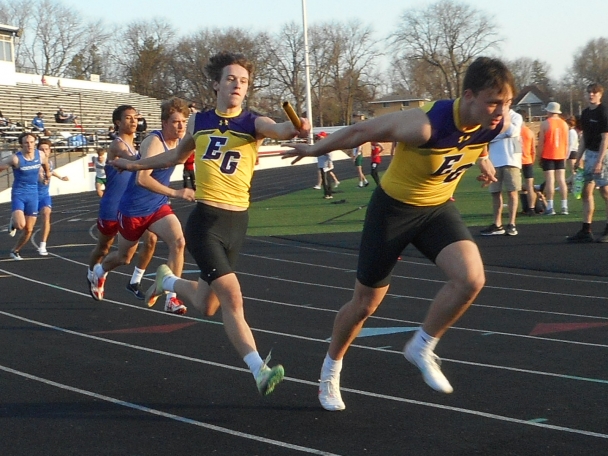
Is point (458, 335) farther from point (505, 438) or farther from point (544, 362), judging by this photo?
point (505, 438)

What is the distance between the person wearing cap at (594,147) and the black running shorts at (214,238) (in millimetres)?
7693

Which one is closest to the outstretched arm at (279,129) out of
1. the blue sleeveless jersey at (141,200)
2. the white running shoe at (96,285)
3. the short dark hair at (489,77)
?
the short dark hair at (489,77)

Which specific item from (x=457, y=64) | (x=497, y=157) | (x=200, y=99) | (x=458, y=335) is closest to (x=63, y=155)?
(x=497, y=157)

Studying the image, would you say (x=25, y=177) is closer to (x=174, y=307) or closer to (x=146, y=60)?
(x=174, y=307)

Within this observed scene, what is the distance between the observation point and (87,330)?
7.80m

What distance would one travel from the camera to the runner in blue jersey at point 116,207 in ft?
28.7

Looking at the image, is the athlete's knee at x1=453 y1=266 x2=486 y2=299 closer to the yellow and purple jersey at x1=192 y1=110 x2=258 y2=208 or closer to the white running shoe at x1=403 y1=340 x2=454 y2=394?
the white running shoe at x1=403 y1=340 x2=454 y2=394

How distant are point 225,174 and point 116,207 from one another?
3.90 meters

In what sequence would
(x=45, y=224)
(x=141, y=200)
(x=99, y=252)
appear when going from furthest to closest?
(x=45, y=224) → (x=99, y=252) → (x=141, y=200)

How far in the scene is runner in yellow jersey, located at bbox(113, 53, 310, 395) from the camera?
539 cm

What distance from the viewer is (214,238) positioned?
18.0 ft

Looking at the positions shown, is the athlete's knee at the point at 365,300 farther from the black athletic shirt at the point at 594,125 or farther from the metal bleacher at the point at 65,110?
the metal bleacher at the point at 65,110

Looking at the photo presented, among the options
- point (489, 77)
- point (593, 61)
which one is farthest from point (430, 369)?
point (593, 61)

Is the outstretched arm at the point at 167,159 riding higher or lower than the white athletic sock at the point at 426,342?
higher
